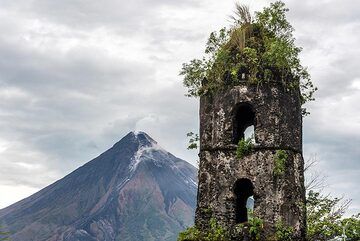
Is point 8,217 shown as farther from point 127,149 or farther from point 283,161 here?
point 283,161

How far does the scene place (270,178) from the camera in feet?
42.0

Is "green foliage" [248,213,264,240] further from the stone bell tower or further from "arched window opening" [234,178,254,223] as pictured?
"arched window opening" [234,178,254,223]

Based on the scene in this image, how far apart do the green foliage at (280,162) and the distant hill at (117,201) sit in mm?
139758

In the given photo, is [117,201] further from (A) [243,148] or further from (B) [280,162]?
(B) [280,162]

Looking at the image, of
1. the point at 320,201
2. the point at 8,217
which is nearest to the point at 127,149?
the point at 8,217

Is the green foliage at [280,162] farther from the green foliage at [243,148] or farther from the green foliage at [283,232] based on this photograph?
the green foliage at [283,232]

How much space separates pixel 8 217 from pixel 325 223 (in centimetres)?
16823

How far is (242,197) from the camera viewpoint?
45.4ft

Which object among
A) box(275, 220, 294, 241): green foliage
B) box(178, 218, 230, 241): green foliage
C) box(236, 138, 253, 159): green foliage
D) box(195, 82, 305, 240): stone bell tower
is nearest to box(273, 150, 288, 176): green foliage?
box(195, 82, 305, 240): stone bell tower

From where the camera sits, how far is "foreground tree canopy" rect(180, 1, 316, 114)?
1341 cm

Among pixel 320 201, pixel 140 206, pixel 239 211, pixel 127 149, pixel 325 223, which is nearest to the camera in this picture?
pixel 239 211

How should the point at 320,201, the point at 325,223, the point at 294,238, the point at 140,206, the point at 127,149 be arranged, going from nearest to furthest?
the point at 294,238, the point at 325,223, the point at 320,201, the point at 140,206, the point at 127,149

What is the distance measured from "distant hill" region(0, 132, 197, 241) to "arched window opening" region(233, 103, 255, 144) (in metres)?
138

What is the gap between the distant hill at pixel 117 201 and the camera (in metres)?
159
